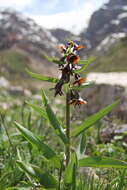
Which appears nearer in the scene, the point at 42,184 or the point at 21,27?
the point at 42,184

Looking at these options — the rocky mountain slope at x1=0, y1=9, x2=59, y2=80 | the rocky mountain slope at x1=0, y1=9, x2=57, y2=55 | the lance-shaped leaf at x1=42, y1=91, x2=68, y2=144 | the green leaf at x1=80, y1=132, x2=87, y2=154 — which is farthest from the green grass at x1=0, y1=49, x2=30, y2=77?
the lance-shaped leaf at x1=42, y1=91, x2=68, y2=144

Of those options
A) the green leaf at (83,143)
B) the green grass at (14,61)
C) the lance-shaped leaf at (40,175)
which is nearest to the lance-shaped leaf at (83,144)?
the green leaf at (83,143)

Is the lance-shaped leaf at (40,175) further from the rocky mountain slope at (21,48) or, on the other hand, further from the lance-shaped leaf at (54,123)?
the rocky mountain slope at (21,48)

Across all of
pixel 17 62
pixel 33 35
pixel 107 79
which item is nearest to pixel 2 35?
pixel 33 35

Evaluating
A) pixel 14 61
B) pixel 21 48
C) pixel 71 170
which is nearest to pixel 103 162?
pixel 71 170

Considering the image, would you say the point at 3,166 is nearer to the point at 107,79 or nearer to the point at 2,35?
the point at 107,79

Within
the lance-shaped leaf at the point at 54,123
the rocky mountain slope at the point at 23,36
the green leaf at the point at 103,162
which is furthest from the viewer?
the rocky mountain slope at the point at 23,36
